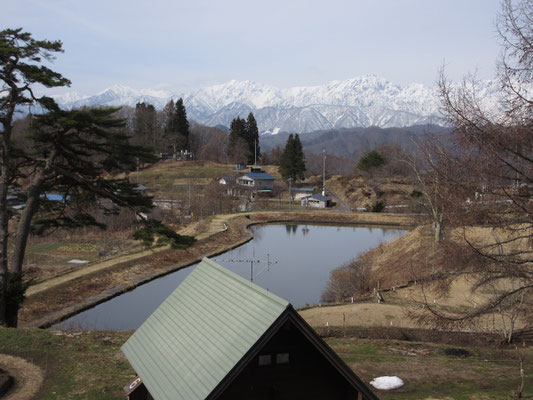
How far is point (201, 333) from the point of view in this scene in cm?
726

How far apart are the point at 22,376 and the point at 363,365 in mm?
9191

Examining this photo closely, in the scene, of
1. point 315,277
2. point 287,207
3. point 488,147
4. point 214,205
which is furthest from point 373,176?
point 488,147

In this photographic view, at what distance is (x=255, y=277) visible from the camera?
2709 cm

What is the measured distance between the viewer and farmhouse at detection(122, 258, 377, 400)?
6.22 m

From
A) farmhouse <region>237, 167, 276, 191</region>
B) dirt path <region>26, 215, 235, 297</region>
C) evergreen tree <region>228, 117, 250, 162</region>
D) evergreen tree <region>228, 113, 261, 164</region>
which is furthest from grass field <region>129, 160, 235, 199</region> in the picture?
dirt path <region>26, 215, 235, 297</region>

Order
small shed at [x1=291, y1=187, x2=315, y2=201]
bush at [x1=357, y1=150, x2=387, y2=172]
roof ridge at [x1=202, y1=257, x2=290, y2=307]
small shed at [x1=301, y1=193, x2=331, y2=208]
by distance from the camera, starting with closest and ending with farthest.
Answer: roof ridge at [x1=202, y1=257, x2=290, y2=307]
small shed at [x1=301, y1=193, x2=331, y2=208]
small shed at [x1=291, y1=187, x2=315, y2=201]
bush at [x1=357, y1=150, x2=387, y2=172]

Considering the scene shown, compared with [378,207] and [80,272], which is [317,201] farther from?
[80,272]

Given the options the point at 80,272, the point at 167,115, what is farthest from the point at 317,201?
the point at 167,115

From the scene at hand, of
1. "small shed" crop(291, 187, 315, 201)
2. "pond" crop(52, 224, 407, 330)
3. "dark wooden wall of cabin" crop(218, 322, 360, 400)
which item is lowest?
"pond" crop(52, 224, 407, 330)

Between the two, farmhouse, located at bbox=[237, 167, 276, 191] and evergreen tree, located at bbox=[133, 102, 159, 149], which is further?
evergreen tree, located at bbox=[133, 102, 159, 149]

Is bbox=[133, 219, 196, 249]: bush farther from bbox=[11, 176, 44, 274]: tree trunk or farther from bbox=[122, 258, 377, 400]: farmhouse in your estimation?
bbox=[122, 258, 377, 400]: farmhouse

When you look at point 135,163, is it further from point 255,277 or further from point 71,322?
point 255,277

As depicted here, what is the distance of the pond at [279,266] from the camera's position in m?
20.6

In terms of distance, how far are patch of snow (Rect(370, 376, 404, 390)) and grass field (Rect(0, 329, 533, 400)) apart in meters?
0.19
